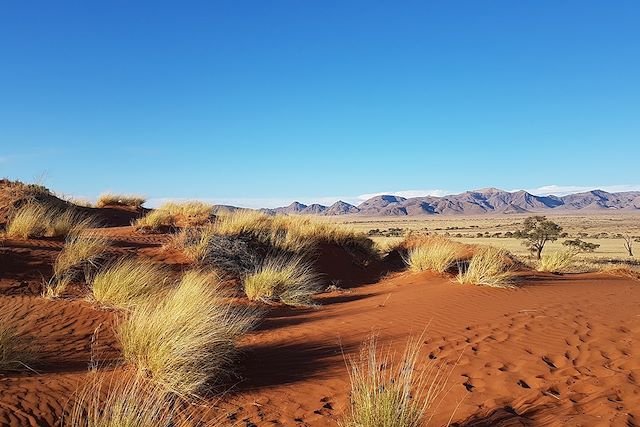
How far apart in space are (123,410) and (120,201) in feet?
77.9

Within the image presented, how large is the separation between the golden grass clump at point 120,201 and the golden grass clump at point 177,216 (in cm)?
507

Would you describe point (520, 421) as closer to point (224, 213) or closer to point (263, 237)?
point (263, 237)

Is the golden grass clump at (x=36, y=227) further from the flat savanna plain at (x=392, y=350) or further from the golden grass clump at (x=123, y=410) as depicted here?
the golden grass clump at (x=123, y=410)

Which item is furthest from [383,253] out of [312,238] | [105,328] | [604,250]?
[604,250]

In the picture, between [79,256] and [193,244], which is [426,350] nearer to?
[79,256]

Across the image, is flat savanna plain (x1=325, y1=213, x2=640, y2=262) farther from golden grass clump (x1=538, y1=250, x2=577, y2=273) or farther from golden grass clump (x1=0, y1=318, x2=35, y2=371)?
golden grass clump (x1=0, y1=318, x2=35, y2=371)

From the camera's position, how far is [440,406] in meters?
4.69

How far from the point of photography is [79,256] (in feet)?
34.8

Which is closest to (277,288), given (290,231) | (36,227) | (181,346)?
(181,346)

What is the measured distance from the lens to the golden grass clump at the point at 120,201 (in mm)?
25391

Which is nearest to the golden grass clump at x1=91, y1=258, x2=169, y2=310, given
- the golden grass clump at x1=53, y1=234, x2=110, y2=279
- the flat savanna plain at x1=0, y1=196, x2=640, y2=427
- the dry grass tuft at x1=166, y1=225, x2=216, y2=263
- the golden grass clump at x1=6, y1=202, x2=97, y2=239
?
the flat savanna plain at x1=0, y1=196, x2=640, y2=427

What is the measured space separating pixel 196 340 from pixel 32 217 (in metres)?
10.1

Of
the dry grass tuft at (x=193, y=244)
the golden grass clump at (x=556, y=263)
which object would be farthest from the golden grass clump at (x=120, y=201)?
the golden grass clump at (x=556, y=263)

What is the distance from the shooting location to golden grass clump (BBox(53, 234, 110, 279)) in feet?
33.1
